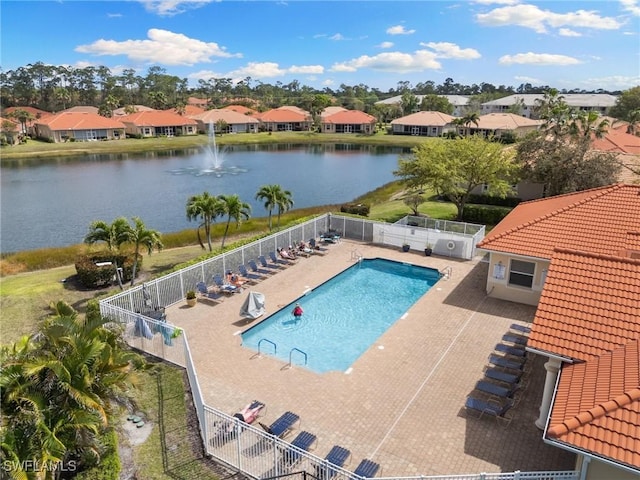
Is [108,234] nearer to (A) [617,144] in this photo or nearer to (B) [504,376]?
(B) [504,376]

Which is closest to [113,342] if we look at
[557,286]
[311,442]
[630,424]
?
[311,442]

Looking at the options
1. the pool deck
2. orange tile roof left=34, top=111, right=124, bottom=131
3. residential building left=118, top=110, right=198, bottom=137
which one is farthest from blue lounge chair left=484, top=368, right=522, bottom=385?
residential building left=118, top=110, right=198, bottom=137

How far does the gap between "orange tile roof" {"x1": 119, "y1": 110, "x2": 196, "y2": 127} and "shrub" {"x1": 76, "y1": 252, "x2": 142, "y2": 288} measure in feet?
273

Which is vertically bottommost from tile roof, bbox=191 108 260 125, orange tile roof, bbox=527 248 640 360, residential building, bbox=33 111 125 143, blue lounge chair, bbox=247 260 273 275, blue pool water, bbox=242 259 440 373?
blue pool water, bbox=242 259 440 373

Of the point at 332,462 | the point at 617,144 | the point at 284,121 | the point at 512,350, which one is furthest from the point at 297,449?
the point at 284,121


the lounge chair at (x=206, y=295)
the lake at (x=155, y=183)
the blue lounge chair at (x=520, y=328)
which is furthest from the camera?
the lake at (x=155, y=183)

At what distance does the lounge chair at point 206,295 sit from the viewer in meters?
21.9

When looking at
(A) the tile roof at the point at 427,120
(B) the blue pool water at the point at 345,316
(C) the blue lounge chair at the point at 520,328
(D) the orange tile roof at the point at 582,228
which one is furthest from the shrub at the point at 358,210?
(A) the tile roof at the point at 427,120

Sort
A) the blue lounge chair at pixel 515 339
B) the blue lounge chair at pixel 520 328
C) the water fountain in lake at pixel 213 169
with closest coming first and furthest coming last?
the blue lounge chair at pixel 515 339 < the blue lounge chair at pixel 520 328 < the water fountain in lake at pixel 213 169

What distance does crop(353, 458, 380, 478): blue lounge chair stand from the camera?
35.2ft

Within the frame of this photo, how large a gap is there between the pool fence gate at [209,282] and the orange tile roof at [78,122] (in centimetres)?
8057

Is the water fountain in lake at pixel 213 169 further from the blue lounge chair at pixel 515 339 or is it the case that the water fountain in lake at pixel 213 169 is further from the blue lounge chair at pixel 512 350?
the blue lounge chair at pixel 512 350

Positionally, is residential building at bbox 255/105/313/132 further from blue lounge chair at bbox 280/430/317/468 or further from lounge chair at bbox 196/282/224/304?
blue lounge chair at bbox 280/430/317/468

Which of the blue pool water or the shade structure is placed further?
the shade structure
